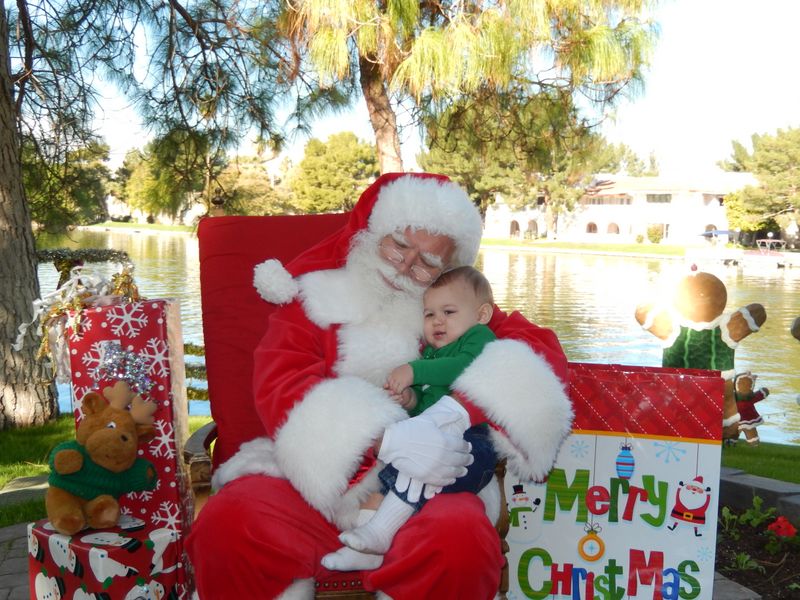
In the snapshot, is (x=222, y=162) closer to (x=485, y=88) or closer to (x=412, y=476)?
(x=485, y=88)

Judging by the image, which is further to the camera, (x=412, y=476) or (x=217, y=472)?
(x=217, y=472)

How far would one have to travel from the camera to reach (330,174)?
39.1 m

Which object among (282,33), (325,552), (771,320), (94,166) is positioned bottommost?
(771,320)

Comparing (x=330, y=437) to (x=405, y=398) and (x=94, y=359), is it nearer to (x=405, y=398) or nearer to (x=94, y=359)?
(x=405, y=398)

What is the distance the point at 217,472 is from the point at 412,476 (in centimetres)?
60

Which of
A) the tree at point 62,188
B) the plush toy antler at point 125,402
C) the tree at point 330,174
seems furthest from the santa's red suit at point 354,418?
the tree at point 330,174

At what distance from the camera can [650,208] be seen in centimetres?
3925

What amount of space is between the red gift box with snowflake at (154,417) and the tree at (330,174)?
3682 centimetres

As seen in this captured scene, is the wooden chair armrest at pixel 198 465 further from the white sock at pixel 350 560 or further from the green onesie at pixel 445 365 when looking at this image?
the green onesie at pixel 445 365

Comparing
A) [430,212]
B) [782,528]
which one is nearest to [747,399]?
[782,528]

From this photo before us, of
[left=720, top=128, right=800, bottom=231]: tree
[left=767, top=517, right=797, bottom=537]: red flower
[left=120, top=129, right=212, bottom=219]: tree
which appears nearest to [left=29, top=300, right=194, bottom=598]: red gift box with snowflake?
[left=767, top=517, right=797, bottom=537]: red flower

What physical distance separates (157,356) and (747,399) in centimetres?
240

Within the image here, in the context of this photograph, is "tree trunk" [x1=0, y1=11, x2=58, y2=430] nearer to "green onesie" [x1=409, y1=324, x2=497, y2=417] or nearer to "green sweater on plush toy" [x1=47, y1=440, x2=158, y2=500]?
"green sweater on plush toy" [x1=47, y1=440, x2=158, y2=500]

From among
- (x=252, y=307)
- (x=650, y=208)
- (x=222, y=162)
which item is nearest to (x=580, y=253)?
(x=650, y=208)
